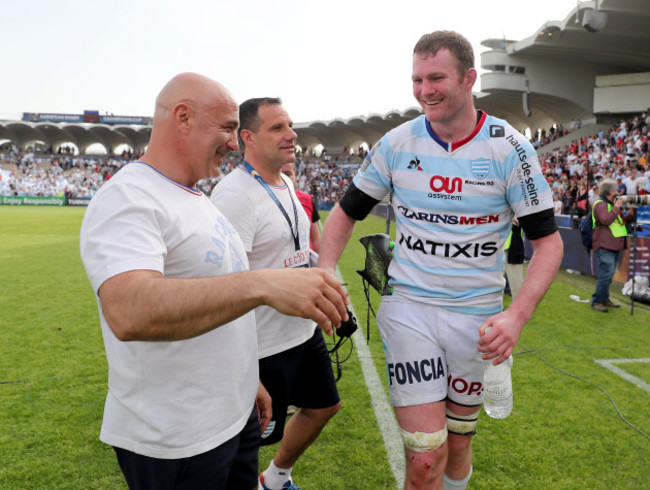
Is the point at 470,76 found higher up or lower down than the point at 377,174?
higher up

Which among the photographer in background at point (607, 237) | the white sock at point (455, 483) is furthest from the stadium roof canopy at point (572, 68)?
the white sock at point (455, 483)

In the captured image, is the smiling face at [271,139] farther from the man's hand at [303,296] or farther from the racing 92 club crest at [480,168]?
the man's hand at [303,296]

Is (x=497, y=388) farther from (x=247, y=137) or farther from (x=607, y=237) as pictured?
(x=607, y=237)

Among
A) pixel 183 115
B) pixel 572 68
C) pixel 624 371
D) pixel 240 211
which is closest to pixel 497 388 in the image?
pixel 240 211

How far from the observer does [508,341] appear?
6.97 ft

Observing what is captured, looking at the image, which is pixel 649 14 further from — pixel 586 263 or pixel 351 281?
pixel 351 281

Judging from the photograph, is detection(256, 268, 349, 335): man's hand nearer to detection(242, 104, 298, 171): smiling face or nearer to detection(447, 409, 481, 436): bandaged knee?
detection(447, 409, 481, 436): bandaged knee

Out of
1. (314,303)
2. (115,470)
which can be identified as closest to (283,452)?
(115,470)

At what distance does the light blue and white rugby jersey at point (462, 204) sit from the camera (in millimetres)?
2461

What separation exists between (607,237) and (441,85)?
7585 mm

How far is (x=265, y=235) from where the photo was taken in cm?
301

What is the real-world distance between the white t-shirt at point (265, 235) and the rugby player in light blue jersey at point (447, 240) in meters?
0.49

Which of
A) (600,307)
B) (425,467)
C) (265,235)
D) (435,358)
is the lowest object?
(600,307)

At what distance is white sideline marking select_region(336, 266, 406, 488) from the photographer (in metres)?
3.61
